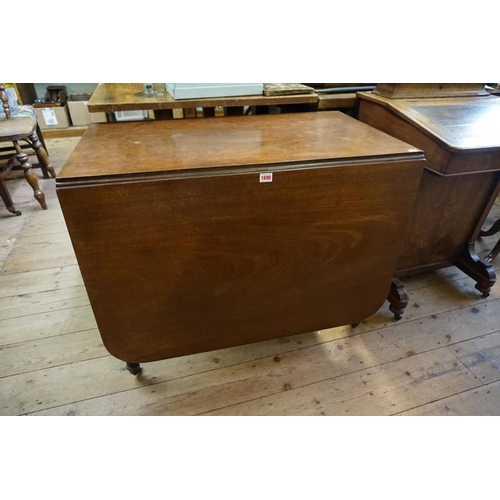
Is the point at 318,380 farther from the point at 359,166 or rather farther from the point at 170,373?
the point at 359,166

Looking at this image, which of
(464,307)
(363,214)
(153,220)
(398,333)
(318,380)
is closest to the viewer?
(153,220)

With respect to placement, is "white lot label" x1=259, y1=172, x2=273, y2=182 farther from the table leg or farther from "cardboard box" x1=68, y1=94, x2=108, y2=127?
"cardboard box" x1=68, y1=94, x2=108, y2=127

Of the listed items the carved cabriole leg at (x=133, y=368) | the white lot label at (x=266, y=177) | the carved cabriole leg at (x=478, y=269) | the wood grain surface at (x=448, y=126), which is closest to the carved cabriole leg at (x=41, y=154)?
the carved cabriole leg at (x=133, y=368)

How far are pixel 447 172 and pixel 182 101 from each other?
910 millimetres

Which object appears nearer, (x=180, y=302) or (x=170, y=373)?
(x=180, y=302)

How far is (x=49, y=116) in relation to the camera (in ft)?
11.0

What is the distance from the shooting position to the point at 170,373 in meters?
1.29

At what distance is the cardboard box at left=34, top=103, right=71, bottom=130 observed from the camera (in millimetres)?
3312

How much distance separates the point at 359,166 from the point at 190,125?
1.92 feet

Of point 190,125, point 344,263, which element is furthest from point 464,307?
point 190,125

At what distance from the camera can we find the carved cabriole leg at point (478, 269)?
157cm

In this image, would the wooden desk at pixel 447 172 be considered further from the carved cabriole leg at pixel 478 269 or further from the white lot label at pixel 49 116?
the white lot label at pixel 49 116

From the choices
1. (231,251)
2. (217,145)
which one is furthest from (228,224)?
(217,145)

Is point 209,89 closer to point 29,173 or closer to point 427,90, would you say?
point 427,90
